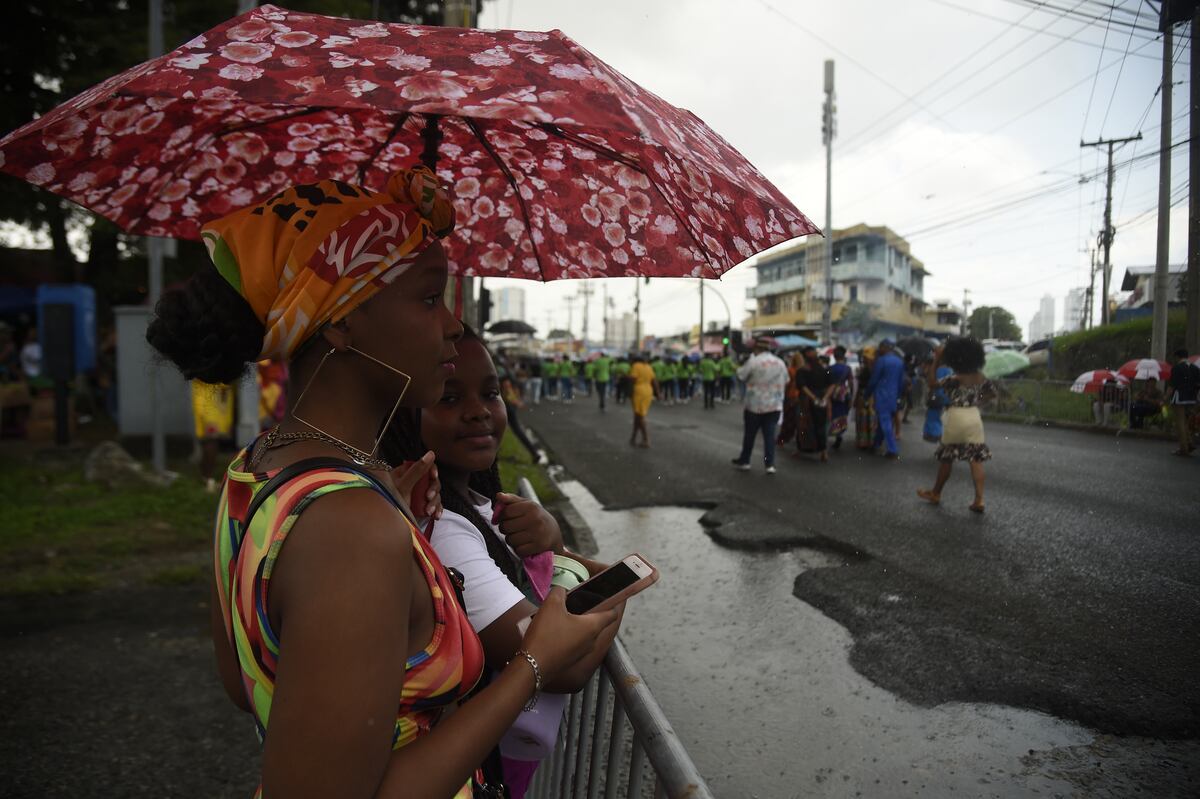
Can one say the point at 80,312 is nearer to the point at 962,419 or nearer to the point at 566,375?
the point at 962,419

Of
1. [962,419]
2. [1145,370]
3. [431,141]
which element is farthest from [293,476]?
[962,419]

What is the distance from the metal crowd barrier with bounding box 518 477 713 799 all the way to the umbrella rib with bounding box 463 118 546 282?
1.50 meters

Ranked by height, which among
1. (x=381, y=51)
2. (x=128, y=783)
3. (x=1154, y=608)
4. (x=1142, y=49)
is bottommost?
(x=128, y=783)

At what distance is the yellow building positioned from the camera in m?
30.0

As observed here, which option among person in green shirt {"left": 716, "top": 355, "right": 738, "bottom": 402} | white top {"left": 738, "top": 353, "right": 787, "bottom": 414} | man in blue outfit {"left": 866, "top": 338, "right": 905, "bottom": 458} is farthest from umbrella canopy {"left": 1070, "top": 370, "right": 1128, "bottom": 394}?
person in green shirt {"left": 716, "top": 355, "right": 738, "bottom": 402}

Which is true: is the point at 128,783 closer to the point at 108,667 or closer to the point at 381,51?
the point at 108,667

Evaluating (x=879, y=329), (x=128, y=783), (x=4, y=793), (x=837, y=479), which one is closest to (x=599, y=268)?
(x=128, y=783)

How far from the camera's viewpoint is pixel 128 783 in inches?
117

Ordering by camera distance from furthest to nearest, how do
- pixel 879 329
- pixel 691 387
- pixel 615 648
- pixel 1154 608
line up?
pixel 879 329 < pixel 691 387 < pixel 1154 608 < pixel 615 648

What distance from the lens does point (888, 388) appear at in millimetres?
11852

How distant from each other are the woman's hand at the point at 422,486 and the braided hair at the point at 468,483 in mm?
64

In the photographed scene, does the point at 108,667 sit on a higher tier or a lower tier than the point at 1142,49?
lower

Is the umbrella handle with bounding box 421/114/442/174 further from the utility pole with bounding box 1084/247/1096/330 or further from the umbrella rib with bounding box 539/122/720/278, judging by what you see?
the utility pole with bounding box 1084/247/1096/330

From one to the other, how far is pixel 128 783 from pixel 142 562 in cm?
311
